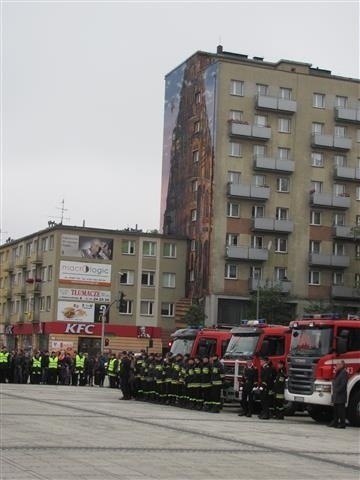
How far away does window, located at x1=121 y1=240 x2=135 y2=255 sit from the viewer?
71500mm

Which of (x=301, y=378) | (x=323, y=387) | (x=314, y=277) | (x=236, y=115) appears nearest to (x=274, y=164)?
(x=236, y=115)

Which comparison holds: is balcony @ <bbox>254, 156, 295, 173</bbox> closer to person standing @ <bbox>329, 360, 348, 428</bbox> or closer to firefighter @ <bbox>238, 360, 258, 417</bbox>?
firefighter @ <bbox>238, 360, 258, 417</bbox>

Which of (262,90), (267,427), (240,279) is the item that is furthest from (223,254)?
(267,427)

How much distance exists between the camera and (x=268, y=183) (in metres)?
69.2

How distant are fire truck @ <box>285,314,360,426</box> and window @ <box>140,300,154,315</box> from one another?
157 ft

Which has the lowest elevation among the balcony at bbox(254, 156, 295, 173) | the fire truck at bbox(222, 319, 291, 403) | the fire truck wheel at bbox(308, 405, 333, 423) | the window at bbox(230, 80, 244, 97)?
the fire truck wheel at bbox(308, 405, 333, 423)

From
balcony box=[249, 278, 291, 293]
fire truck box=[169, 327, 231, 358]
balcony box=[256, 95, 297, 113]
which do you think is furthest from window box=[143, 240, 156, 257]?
fire truck box=[169, 327, 231, 358]

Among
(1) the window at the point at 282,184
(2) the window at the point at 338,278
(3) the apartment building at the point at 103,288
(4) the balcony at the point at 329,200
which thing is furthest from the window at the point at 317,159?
(3) the apartment building at the point at 103,288

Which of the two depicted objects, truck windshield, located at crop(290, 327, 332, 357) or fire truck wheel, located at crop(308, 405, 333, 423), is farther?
fire truck wheel, located at crop(308, 405, 333, 423)

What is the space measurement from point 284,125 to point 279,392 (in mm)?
47931

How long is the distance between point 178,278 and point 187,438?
5646 centimetres

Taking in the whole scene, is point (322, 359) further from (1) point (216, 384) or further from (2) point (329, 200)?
(2) point (329, 200)

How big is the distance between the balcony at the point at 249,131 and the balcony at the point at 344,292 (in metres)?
13.5

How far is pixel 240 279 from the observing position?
68.0m
